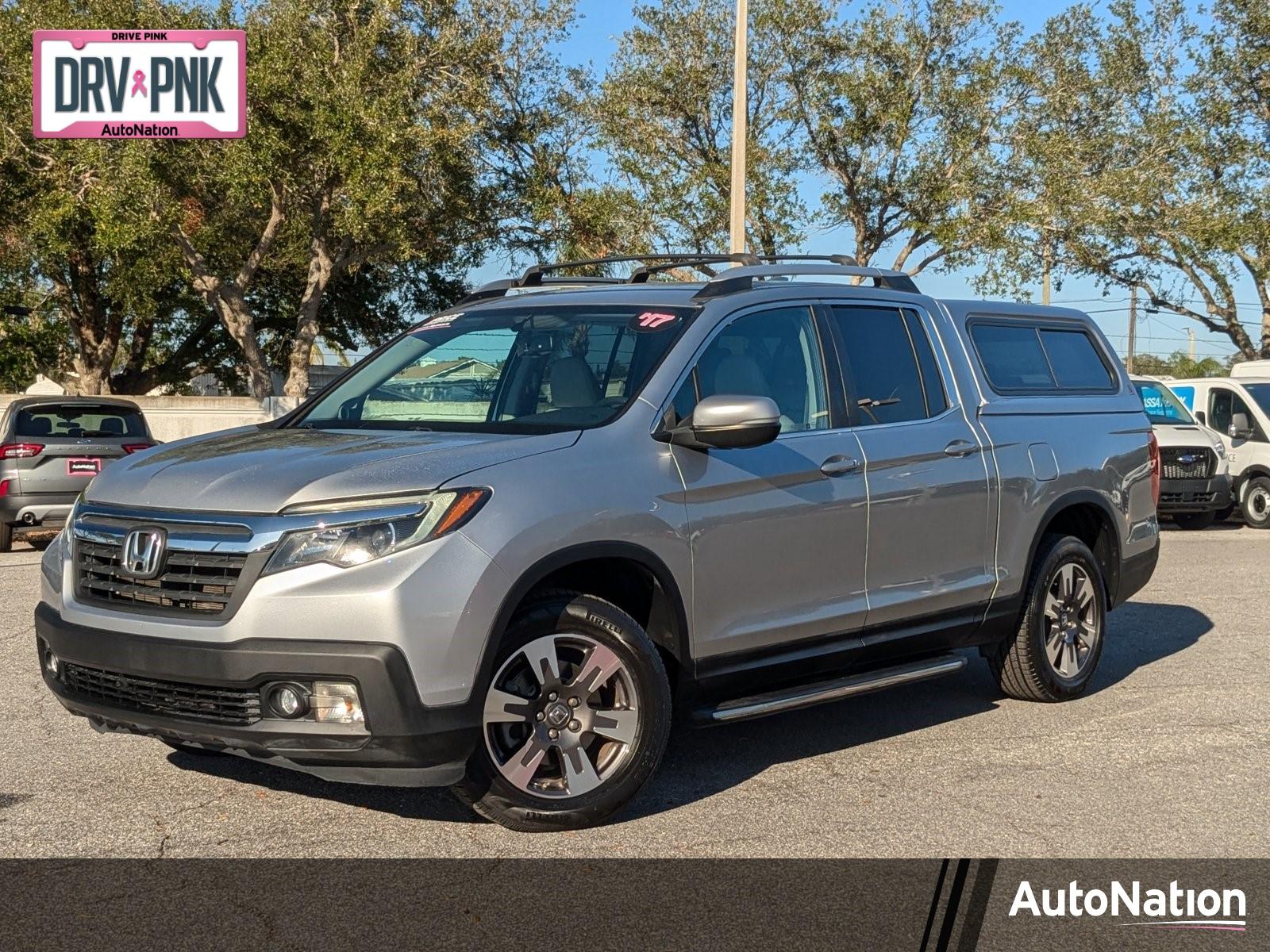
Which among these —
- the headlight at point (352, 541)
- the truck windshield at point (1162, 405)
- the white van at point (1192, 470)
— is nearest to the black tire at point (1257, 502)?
the white van at point (1192, 470)

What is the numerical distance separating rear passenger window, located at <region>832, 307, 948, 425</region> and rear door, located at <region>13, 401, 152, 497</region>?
9.77 meters

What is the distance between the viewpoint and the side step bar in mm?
5562

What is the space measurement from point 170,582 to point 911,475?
10.1 ft

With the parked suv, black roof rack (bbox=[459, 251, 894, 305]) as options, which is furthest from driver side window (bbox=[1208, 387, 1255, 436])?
black roof rack (bbox=[459, 251, 894, 305])

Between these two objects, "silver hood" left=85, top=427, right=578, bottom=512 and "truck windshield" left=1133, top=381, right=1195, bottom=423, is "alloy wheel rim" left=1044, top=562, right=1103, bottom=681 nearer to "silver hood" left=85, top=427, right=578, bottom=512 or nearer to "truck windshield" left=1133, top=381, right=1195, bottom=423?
"silver hood" left=85, top=427, right=578, bottom=512

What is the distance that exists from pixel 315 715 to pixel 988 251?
84.7 feet

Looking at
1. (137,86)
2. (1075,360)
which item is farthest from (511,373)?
(137,86)

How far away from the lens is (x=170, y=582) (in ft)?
15.9

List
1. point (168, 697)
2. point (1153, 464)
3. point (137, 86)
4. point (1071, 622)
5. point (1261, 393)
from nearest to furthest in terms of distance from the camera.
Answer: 1. point (168, 697)
2. point (1071, 622)
3. point (1153, 464)
4. point (1261, 393)
5. point (137, 86)

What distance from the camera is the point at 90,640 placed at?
495 centimetres

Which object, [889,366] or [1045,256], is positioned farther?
[1045,256]

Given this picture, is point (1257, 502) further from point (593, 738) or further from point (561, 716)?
point (561, 716)

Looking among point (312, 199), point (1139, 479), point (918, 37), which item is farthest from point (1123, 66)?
point (1139, 479)

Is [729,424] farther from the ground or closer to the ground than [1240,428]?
farther from the ground
